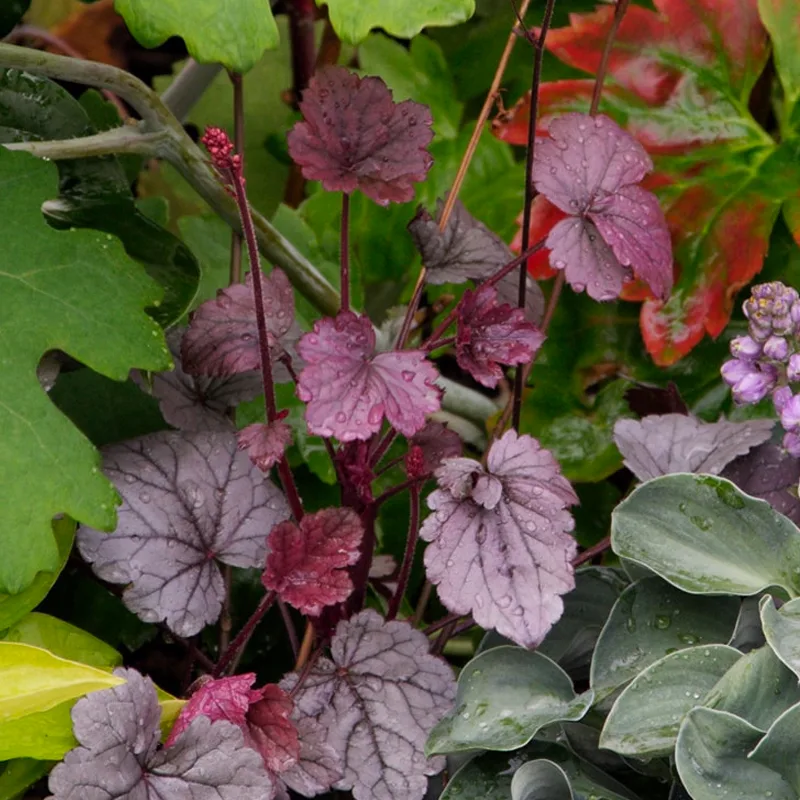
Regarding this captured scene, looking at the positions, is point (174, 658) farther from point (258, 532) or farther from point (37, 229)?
point (37, 229)

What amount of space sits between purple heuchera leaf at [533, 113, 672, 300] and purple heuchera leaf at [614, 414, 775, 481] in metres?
0.11

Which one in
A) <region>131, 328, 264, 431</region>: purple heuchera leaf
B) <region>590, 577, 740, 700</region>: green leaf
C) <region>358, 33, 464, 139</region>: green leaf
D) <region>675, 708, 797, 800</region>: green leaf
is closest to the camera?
<region>675, 708, 797, 800</region>: green leaf

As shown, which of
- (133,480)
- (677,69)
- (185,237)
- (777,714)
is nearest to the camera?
(777,714)

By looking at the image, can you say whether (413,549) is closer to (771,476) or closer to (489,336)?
(489,336)

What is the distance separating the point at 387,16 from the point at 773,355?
13.7 inches

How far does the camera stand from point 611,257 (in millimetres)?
757

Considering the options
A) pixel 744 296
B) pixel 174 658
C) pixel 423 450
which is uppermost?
pixel 423 450

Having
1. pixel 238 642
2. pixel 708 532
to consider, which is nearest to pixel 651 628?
pixel 708 532

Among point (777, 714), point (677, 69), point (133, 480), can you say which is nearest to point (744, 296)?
point (677, 69)

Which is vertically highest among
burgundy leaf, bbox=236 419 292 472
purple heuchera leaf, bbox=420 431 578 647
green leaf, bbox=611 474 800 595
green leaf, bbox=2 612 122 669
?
burgundy leaf, bbox=236 419 292 472

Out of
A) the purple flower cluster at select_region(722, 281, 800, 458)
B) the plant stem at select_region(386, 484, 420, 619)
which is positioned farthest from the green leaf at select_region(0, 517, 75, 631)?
the purple flower cluster at select_region(722, 281, 800, 458)

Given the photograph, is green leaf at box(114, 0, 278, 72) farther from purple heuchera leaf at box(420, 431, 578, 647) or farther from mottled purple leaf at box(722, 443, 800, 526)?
mottled purple leaf at box(722, 443, 800, 526)

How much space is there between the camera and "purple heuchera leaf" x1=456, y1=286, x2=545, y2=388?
2.35 feet

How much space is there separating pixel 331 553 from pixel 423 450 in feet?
0.40
